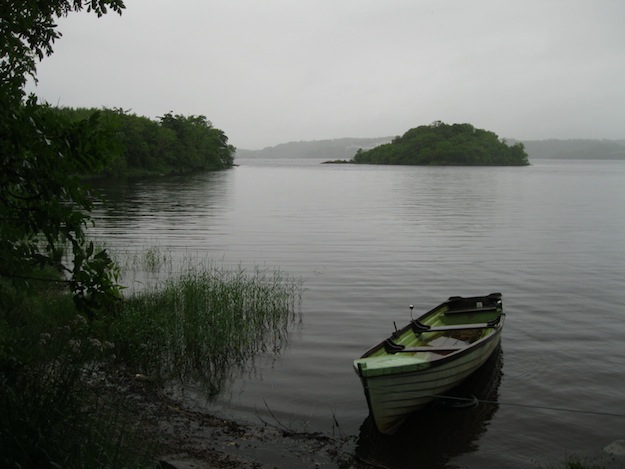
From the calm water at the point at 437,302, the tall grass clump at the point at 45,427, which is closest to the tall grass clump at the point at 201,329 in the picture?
the calm water at the point at 437,302

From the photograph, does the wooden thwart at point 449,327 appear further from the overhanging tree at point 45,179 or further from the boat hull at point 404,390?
the overhanging tree at point 45,179

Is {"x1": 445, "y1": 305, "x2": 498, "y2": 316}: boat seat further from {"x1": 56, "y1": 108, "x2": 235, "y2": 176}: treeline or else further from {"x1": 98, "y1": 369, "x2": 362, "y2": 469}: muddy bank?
{"x1": 56, "y1": 108, "x2": 235, "y2": 176}: treeline

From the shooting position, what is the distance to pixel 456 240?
1225 inches

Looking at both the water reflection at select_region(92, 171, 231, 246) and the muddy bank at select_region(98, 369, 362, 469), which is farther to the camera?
the water reflection at select_region(92, 171, 231, 246)

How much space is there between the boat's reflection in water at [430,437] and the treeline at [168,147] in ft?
220

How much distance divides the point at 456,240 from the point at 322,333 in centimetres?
1808

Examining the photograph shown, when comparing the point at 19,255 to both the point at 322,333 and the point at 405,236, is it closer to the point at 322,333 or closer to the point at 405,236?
the point at 322,333

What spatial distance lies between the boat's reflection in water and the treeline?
67.0 metres

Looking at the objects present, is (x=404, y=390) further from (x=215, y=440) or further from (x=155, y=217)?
(x=155, y=217)

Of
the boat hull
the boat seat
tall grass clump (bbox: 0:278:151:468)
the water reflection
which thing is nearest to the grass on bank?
tall grass clump (bbox: 0:278:151:468)

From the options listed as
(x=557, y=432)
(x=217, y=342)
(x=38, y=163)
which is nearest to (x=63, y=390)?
(x=38, y=163)

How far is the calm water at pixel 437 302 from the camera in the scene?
991 cm

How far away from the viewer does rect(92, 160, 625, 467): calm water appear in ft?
32.5

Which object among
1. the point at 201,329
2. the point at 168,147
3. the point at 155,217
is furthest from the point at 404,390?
the point at 168,147
